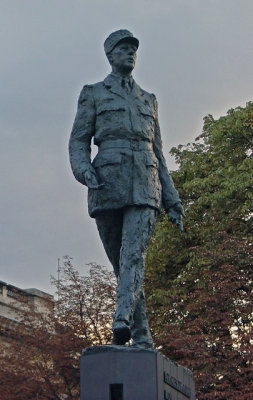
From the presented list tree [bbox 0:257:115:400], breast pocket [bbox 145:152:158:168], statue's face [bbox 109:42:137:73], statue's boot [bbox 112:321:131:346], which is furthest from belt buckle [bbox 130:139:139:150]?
tree [bbox 0:257:115:400]

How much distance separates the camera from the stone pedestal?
A: 8016 millimetres

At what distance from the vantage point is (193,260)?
2772cm

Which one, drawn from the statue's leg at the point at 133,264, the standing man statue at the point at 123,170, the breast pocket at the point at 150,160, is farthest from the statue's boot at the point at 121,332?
the breast pocket at the point at 150,160

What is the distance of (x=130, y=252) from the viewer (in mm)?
8891

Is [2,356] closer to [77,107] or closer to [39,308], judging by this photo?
[39,308]

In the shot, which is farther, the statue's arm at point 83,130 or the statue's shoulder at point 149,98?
the statue's shoulder at point 149,98

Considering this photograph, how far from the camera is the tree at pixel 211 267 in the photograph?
2453 cm

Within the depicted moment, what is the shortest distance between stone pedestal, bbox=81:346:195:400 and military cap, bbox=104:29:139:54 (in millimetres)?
3365

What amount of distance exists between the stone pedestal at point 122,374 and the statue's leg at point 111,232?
125cm

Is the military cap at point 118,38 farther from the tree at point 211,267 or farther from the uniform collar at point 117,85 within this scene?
the tree at point 211,267

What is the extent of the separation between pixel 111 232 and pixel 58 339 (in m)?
19.2

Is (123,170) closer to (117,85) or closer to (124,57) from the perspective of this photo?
(117,85)

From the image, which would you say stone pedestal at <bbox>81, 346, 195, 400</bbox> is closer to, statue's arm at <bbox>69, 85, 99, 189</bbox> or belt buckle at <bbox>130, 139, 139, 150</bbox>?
statue's arm at <bbox>69, 85, 99, 189</bbox>

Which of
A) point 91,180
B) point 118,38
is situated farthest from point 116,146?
point 118,38
